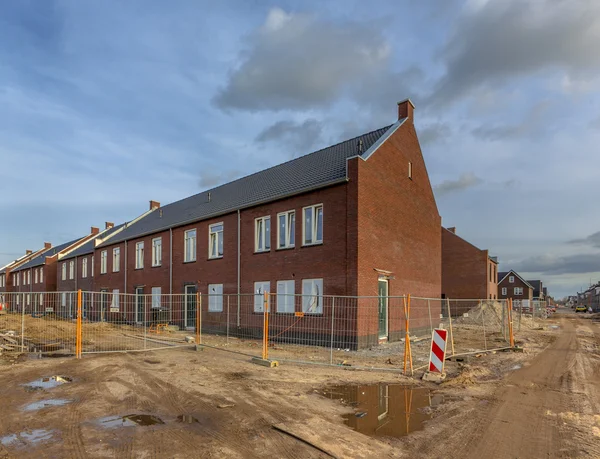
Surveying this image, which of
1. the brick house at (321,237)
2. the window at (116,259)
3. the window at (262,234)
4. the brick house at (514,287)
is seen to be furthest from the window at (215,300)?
the brick house at (514,287)

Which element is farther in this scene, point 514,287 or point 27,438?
point 514,287

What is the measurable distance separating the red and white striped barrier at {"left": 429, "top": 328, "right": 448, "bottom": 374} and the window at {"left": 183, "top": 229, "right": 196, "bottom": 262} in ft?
53.1

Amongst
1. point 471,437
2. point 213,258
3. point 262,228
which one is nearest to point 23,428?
point 471,437

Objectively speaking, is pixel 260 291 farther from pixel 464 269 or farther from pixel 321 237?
pixel 464 269

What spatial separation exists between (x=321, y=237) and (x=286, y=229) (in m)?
2.05

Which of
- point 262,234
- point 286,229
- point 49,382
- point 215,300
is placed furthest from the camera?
point 215,300

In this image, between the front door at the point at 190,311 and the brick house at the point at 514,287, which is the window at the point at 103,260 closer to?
the front door at the point at 190,311

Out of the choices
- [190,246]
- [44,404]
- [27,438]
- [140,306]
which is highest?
[190,246]

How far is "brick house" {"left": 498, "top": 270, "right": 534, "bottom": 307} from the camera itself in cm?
7456

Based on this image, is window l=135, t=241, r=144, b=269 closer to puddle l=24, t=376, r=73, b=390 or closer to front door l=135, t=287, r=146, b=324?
front door l=135, t=287, r=146, b=324

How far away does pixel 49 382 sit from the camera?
29.6 feet

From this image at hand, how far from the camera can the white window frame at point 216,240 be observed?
70.0ft

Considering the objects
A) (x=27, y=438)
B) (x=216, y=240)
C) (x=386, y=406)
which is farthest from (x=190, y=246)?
(x=27, y=438)

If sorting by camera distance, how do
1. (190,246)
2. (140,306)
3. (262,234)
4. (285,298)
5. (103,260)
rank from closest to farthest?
(285,298) → (262,234) → (190,246) → (140,306) → (103,260)
